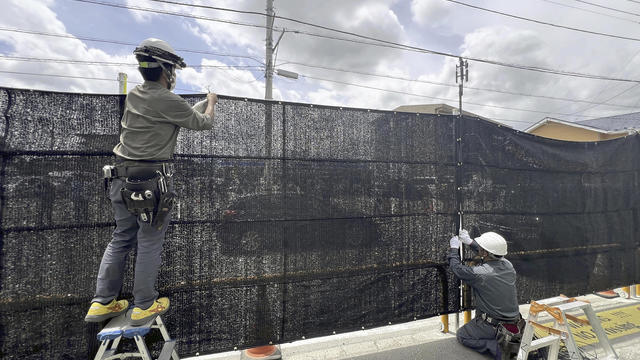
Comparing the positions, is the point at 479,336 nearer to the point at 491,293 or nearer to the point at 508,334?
the point at 508,334

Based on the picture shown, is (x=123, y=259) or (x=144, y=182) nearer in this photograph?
(x=144, y=182)

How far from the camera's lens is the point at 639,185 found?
4133 mm

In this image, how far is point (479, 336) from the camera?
9.16 ft

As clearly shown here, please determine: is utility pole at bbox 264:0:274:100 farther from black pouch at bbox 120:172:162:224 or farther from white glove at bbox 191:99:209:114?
black pouch at bbox 120:172:162:224

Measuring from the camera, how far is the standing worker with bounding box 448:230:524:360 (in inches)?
103

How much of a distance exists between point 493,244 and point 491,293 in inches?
17.9

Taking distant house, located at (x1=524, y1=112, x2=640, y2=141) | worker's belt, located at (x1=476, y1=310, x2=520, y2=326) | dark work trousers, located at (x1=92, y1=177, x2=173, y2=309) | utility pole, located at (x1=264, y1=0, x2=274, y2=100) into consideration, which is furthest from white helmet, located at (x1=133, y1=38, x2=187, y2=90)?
distant house, located at (x1=524, y1=112, x2=640, y2=141)

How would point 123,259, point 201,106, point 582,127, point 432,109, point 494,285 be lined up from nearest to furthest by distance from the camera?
point 123,259
point 201,106
point 494,285
point 582,127
point 432,109

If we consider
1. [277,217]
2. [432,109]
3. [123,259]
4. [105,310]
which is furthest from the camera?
[432,109]

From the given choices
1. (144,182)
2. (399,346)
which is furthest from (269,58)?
(399,346)

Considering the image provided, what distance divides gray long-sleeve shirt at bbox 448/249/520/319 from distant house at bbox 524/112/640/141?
809 inches

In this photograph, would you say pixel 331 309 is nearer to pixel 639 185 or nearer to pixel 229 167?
pixel 229 167

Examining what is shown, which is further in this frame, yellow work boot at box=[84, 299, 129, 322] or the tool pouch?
the tool pouch

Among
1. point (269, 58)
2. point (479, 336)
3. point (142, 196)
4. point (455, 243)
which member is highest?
point (269, 58)
